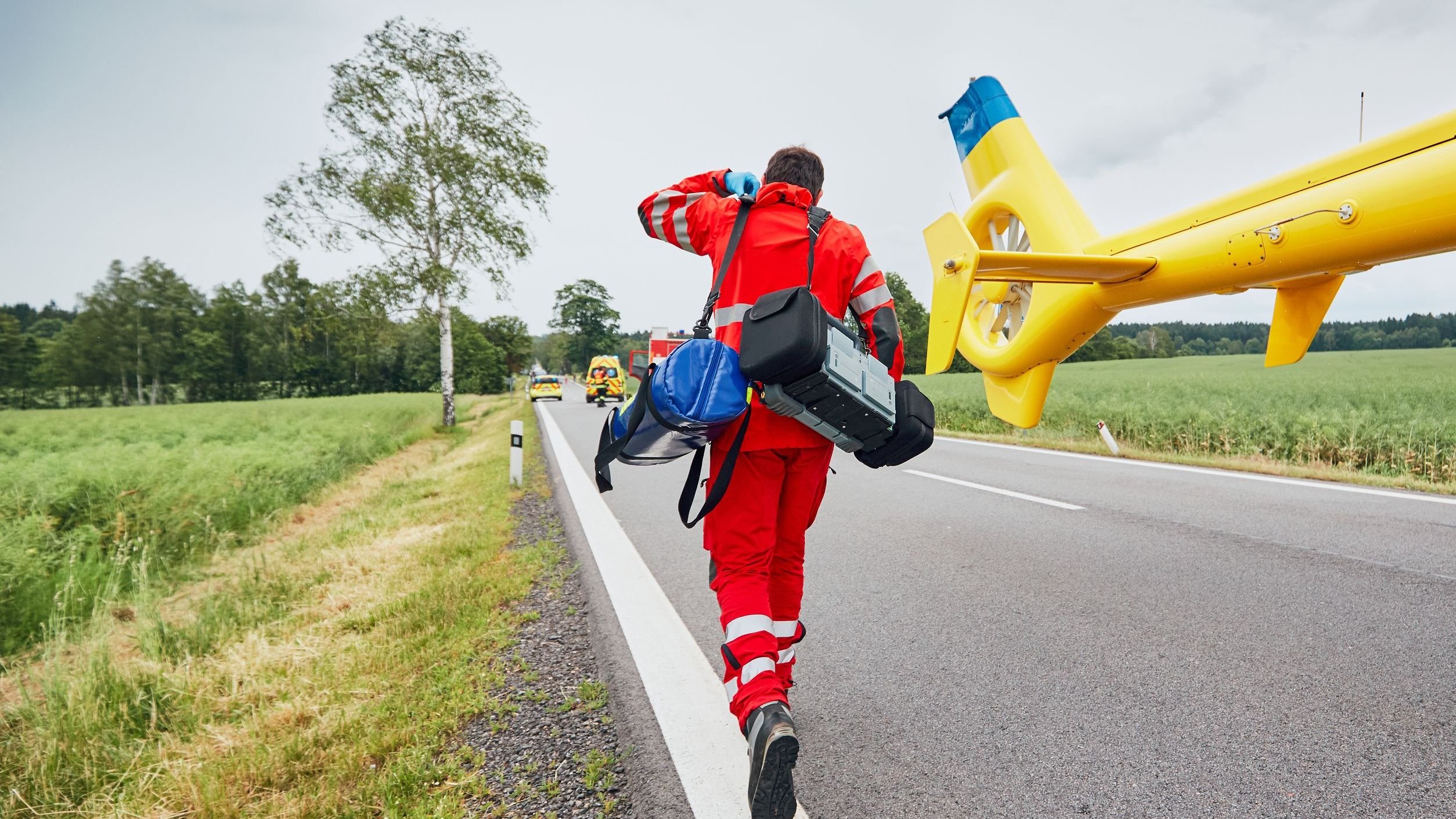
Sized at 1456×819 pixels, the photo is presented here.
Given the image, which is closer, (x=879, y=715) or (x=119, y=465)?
(x=879, y=715)

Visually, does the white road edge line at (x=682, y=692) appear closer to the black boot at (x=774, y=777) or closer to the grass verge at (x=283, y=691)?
the black boot at (x=774, y=777)

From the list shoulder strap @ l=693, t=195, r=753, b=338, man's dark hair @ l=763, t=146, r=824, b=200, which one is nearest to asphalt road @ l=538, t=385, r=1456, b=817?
shoulder strap @ l=693, t=195, r=753, b=338

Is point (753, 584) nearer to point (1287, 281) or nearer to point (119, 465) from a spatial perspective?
point (1287, 281)

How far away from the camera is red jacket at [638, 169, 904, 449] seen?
2.06 meters

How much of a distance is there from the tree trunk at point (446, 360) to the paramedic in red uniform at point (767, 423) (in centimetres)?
1712

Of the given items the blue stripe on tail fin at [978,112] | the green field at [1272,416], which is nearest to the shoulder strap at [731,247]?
the blue stripe on tail fin at [978,112]

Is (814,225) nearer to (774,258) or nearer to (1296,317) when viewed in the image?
(774,258)

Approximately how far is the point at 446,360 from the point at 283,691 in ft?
56.2

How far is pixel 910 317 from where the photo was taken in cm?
5366

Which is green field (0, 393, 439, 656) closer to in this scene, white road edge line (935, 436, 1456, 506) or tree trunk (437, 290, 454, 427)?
tree trunk (437, 290, 454, 427)

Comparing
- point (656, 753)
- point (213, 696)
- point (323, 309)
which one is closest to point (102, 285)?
point (323, 309)

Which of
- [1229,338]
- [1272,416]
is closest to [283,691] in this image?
[1272,416]

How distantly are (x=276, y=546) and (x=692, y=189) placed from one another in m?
6.97

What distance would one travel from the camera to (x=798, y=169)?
228 cm
